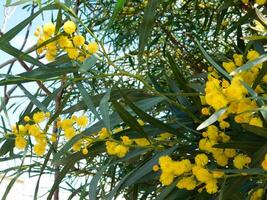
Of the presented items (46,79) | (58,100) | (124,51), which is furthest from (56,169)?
(124,51)

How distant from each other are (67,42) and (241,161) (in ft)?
0.93

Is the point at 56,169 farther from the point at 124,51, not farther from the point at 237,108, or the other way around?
the point at 237,108

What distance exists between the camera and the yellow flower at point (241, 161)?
0.66 m

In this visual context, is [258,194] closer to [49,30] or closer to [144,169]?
[144,169]

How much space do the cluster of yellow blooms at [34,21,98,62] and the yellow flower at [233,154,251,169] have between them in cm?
24

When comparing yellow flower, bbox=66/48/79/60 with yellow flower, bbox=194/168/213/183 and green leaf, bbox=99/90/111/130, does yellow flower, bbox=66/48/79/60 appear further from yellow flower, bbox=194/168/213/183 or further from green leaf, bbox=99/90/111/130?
yellow flower, bbox=194/168/213/183

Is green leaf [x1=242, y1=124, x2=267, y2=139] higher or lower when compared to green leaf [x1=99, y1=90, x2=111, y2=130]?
lower

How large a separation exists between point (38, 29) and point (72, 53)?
8 cm

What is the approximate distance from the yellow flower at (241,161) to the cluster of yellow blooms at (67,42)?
0.79 ft

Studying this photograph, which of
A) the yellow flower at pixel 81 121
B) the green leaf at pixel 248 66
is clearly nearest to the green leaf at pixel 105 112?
the yellow flower at pixel 81 121

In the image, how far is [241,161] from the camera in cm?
67

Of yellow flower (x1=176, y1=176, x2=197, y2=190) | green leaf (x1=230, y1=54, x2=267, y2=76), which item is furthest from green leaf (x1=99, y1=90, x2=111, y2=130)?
green leaf (x1=230, y1=54, x2=267, y2=76)

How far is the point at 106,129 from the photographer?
2.52 ft

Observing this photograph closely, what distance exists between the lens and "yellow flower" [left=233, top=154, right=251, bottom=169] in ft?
2.18
